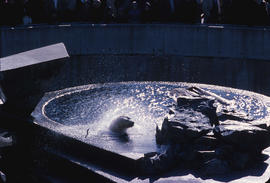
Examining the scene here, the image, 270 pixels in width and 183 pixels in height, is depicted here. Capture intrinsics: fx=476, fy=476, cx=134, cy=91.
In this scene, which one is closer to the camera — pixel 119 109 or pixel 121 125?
pixel 121 125

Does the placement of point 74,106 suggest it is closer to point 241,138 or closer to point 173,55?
point 241,138

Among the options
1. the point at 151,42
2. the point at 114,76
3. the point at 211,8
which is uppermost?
the point at 211,8

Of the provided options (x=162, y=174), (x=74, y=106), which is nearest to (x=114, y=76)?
(x=74, y=106)

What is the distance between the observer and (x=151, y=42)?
605 inches

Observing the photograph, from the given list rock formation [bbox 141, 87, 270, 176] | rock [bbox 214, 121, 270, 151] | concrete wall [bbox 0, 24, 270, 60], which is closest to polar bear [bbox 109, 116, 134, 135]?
rock formation [bbox 141, 87, 270, 176]

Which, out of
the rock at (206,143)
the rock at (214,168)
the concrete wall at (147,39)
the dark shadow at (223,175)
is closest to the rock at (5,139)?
the dark shadow at (223,175)

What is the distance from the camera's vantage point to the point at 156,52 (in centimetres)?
1530

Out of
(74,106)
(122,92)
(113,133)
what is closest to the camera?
(113,133)

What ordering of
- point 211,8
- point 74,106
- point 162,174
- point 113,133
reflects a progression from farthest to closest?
point 211,8, point 74,106, point 113,133, point 162,174

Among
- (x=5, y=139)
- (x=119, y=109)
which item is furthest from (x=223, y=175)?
(x=5, y=139)

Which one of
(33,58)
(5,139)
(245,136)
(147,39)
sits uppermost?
(33,58)

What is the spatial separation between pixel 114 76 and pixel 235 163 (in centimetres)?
976

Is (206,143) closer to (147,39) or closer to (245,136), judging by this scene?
(245,136)

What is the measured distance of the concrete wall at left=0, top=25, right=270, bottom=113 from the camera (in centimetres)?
1416
